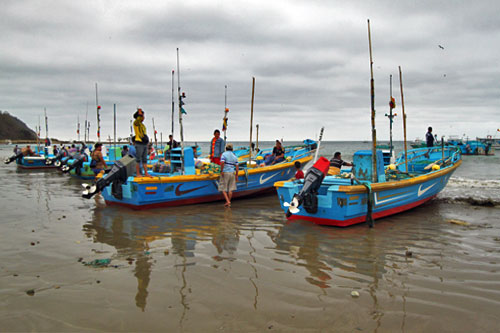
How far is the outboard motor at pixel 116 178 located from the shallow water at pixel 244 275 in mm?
758

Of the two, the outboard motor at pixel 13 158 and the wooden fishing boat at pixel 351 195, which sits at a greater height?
the outboard motor at pixel 13 158

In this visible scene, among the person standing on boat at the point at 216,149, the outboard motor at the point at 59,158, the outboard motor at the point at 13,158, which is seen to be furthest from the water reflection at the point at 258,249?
the outboard motor at the point at 13,158

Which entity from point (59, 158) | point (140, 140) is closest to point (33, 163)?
point (59, 158)

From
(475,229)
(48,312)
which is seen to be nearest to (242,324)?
(48,312)

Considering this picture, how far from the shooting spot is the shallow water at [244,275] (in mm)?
3461

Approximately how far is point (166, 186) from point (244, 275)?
17.1 ft

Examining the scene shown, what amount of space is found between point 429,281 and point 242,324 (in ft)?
8.45

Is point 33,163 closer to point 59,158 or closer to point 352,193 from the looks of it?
point 59,158

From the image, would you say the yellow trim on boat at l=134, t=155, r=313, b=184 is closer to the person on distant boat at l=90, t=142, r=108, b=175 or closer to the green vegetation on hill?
the person on distant boat at l=90, t=142, r=108, b=175

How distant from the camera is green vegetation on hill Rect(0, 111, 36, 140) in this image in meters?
109

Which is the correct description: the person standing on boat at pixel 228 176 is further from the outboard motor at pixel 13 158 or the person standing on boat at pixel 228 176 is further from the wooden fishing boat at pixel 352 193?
the outboard motor at pixel 13 158

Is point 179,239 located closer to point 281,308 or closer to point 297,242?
point 297,242

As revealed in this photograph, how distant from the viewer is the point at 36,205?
9.50m

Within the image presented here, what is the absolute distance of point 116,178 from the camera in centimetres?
890
